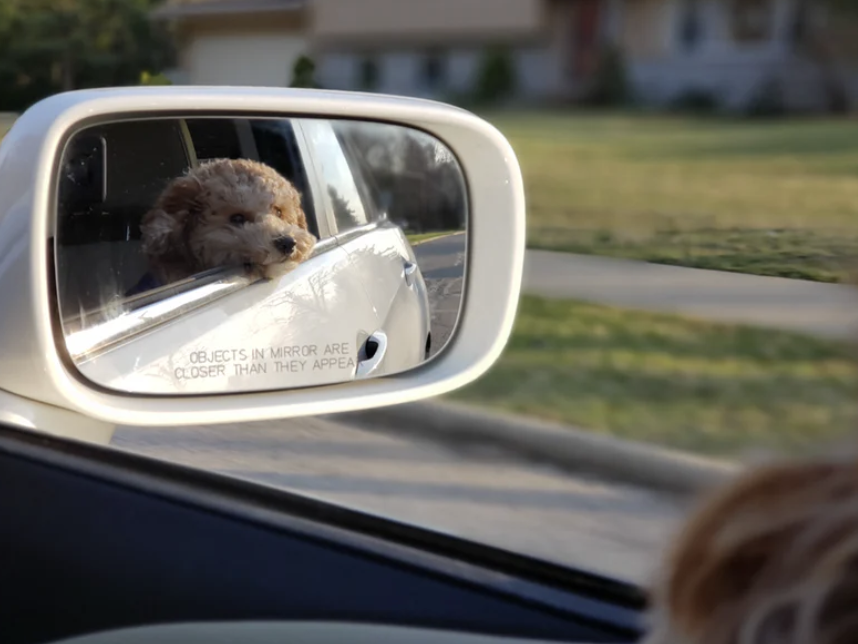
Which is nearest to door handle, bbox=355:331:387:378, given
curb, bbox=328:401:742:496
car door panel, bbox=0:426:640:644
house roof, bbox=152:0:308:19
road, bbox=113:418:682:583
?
car door panel, bbox=0:426:640:644

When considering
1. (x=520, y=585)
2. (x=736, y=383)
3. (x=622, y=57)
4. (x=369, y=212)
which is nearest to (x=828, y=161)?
(x=736, y=383)

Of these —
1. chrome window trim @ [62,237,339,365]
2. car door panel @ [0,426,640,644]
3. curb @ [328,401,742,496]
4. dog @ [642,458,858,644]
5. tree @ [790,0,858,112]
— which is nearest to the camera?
dog @ [642,458,858,644]

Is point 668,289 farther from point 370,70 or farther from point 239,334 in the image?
point 370,70

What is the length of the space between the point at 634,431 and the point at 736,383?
3.16ft

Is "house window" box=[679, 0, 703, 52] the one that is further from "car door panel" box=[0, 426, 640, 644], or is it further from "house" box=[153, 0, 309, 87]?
"car door panel" box=[0, 426, 640, 644]

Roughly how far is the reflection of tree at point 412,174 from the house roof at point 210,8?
94 centimetres

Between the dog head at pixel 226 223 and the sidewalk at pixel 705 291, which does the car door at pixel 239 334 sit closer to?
the dog head at pixel 226 223

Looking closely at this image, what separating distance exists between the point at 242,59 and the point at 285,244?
1.37m

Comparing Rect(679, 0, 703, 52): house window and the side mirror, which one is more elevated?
Rect(679, 0, 703, 52): house window

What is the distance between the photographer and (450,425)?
5.93 metres

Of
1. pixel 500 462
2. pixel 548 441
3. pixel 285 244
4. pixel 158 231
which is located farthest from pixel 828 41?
pixel 158 231

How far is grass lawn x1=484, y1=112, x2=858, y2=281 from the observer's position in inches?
99.3

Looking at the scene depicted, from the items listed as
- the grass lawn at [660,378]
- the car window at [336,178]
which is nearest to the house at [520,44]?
the car window at [336,178]

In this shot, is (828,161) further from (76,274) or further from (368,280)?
(76,274)
